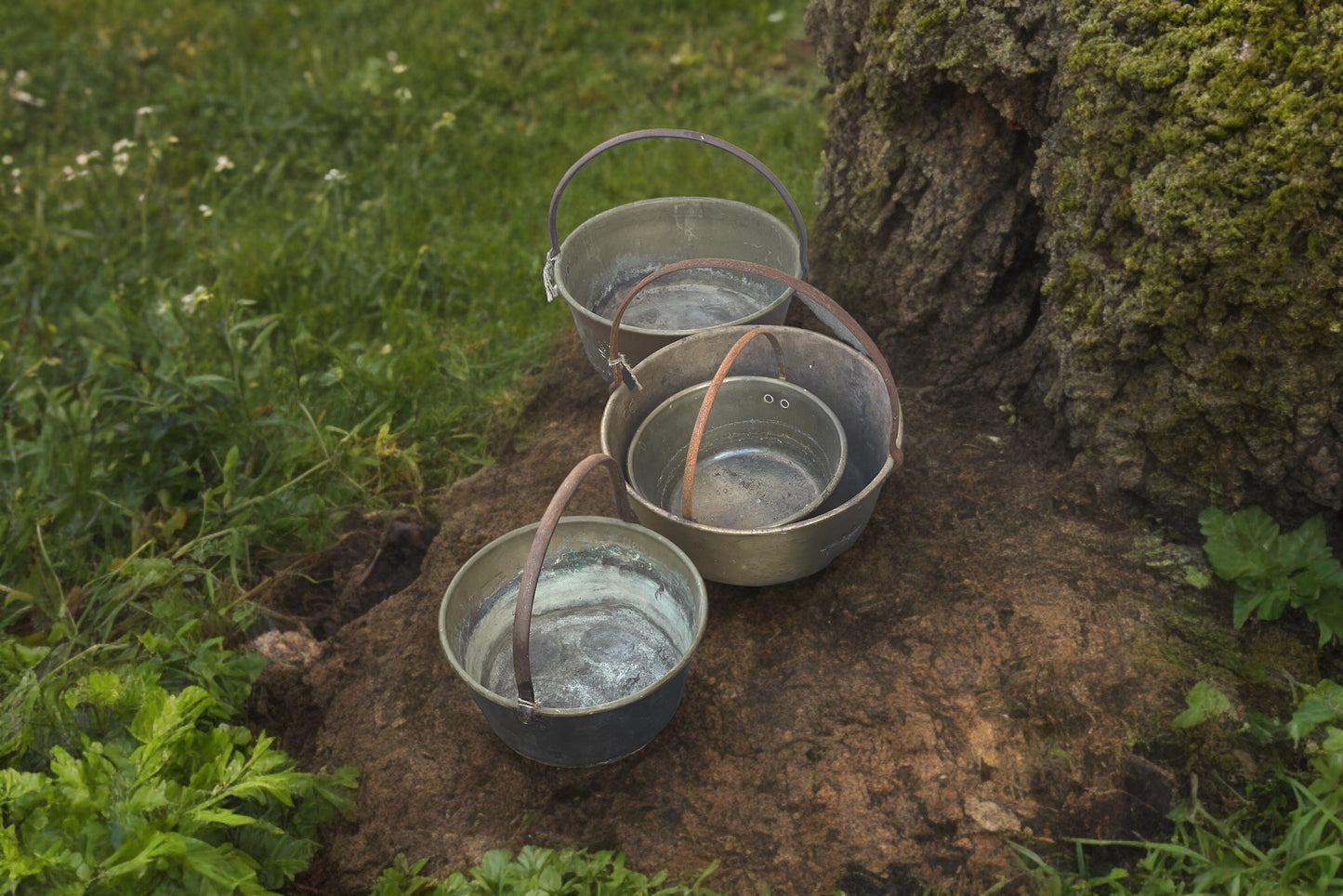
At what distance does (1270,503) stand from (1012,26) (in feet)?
4.45

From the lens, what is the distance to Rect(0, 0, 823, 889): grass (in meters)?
3.03

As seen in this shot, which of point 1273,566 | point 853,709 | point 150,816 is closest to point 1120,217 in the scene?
point 1273,566

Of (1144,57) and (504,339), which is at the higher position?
(1144,57)

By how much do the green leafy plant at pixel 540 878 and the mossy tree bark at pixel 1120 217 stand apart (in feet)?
5.19

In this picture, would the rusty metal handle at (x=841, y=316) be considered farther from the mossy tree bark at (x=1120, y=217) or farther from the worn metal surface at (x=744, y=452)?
the mossy tree bark at (x=1120, y=217)

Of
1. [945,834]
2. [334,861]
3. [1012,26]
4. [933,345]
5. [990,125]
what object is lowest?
[334,861]

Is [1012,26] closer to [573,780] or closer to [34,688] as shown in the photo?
[573,780]

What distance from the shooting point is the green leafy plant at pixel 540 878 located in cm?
213

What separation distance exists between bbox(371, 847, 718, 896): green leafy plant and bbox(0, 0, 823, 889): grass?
0.90 feet

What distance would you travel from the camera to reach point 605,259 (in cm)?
361

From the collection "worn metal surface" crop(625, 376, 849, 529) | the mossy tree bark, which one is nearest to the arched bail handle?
the mossy tree bark

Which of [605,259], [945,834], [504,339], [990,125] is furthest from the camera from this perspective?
[504,339]

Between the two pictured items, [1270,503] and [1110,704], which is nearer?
[1110,704]

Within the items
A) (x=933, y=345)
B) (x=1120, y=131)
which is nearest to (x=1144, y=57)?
(x=1120, y=131)
